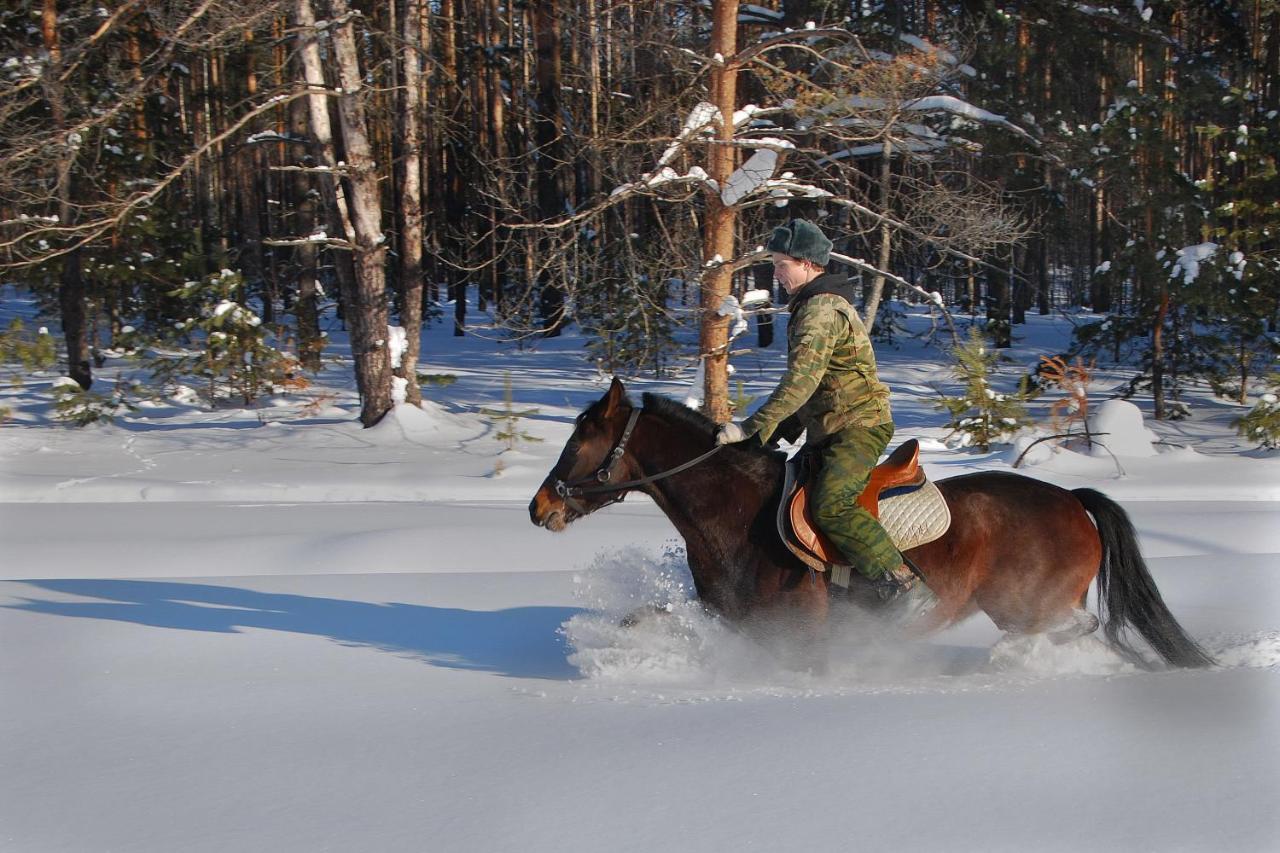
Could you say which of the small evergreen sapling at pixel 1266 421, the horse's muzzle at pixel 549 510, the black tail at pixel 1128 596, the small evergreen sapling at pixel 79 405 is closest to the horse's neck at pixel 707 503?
the horse's muzzle at pixel 549 510

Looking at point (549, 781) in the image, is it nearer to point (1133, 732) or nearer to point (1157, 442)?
point (1133, 732)

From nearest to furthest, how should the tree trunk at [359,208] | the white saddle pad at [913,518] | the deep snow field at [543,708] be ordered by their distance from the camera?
1. the deep snow field at [543,708]
2. the white saddle pad at [913,518]
3. the tree trunk at [359,208]

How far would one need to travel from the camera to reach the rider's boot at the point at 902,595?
16.8 ft

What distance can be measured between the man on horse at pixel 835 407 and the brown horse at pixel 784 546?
A: 0.70ft

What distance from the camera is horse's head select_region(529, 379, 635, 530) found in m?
5.19

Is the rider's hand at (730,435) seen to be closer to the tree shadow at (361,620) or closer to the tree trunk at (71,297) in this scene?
the tree shadow at (361,620)

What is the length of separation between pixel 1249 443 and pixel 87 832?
15.3 m

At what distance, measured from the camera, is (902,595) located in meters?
5.12

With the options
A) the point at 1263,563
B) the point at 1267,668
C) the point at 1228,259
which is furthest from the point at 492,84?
the point at 1267,668

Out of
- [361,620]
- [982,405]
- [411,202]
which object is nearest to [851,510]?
[361,620]

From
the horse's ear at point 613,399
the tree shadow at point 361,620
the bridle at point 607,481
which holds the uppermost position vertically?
the horse's ear at point 613,399

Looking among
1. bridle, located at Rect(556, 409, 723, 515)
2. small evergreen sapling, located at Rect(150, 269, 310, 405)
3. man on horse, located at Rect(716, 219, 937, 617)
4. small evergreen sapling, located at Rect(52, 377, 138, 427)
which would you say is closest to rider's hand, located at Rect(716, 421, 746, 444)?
man on horse, located at Rect(716, 219, 937, 617)

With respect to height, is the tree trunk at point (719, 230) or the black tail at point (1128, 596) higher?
the tree trunk at point (719, 230)

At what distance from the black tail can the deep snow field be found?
0.42ft
